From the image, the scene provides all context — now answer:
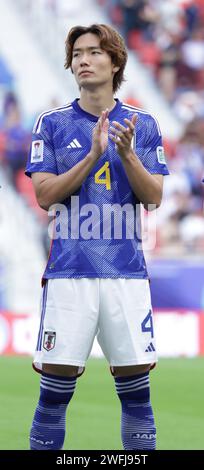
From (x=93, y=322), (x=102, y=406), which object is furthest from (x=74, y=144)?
(x=102, y=406)

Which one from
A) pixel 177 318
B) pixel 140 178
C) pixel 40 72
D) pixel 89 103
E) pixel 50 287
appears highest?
pixel 40 72

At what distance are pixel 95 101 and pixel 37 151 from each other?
0.33 metres

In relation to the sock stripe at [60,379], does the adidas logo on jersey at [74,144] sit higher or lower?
higher

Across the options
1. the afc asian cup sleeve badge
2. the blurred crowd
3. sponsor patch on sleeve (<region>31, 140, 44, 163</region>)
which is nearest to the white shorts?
the afc asian cup sleeve badge

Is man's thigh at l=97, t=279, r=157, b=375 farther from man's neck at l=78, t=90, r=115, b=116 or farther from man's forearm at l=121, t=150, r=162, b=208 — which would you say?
man's neck at l=78, t=90, r=115, b=116

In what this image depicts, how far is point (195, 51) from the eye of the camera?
17.0m

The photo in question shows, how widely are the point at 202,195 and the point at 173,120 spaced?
8.15 feet

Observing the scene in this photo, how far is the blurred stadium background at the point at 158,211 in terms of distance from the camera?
7.39m

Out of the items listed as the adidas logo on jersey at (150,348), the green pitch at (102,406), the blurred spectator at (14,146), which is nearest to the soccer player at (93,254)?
the adidas logo on jersey at (150,348)

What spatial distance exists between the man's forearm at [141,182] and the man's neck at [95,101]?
13.4 inches

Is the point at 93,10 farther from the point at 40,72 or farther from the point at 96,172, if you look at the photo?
the point at 96,172

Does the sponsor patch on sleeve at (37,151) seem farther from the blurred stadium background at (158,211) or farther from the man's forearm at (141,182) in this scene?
the blurred stadium background at (158,211)

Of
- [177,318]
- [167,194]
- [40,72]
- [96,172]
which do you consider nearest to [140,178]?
[96,172]

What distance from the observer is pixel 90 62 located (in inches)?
177
